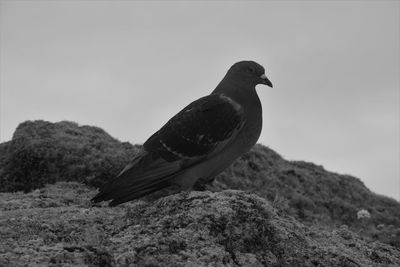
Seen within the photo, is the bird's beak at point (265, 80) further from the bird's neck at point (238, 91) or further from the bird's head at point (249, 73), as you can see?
the bird's neck at point (238, 91)

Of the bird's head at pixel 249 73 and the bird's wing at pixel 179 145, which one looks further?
the bird's head at pixel 249 73

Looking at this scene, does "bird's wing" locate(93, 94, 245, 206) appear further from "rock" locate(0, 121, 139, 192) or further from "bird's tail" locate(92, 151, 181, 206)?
"rock" locate(0, 121, 139, 192)

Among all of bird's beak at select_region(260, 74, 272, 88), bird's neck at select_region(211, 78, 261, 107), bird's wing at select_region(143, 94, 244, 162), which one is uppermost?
bird's beak at select_region(260, 74, 272, 88)

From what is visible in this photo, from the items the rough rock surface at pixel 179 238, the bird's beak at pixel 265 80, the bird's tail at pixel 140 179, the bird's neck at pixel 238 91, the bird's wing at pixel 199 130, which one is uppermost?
the bird's beak at pixel 265 80

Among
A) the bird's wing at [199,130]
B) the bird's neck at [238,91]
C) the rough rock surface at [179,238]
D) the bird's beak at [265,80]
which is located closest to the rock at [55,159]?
the bird's wing at [199,130]

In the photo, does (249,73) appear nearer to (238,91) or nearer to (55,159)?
(238,91)

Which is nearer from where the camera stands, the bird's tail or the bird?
the bird's tail

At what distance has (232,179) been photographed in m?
14.0

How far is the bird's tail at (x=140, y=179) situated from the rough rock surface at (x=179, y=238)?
9.4 inches

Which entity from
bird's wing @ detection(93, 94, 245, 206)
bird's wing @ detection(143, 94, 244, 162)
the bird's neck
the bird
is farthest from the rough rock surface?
the bird's neck

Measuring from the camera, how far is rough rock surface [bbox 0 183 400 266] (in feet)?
17.2

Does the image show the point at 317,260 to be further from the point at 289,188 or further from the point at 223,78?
the point at 289,188

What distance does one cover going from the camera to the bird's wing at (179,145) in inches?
294

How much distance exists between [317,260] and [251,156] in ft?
31.5
